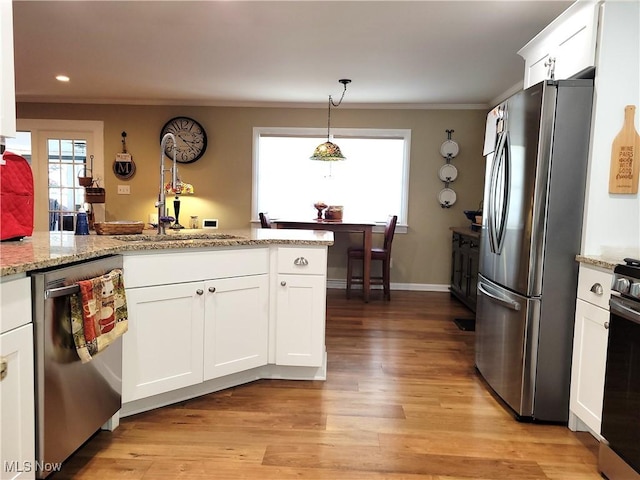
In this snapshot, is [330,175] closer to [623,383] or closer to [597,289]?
[597,289]

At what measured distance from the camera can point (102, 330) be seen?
5.33 feet

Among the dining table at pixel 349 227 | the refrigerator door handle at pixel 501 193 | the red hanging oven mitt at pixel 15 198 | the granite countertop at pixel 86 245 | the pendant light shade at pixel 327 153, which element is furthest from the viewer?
the dining table at pixel 349 227

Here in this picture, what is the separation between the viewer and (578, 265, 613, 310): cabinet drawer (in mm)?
1831

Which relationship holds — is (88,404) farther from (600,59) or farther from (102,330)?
(600,59)

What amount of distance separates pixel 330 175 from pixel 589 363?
4.03 metres

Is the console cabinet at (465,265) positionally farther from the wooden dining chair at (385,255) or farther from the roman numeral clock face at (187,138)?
the roman numeral clock face at (187,138)

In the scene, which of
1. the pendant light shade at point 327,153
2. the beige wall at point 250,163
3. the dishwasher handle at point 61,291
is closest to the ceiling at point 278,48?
the beige wall at point 250,163

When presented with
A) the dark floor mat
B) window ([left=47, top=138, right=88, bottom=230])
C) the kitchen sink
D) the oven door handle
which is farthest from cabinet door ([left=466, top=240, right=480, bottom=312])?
window ([left=47, top=138, right=88, bottom=230])

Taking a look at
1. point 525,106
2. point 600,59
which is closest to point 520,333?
point 525,106

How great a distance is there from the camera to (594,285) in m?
1.91

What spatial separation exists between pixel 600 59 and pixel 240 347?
2293mm

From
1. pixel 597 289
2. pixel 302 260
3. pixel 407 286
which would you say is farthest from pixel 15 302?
pixel 407 286

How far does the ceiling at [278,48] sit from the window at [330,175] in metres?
0.52

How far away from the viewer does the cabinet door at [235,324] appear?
2.25m
